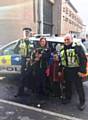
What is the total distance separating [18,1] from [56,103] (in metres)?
19.2

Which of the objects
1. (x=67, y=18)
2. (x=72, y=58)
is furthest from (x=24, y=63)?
(x=67, y=18)

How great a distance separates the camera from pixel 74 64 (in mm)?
8203

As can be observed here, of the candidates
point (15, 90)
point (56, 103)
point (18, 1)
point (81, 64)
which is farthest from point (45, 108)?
point (18, 1)

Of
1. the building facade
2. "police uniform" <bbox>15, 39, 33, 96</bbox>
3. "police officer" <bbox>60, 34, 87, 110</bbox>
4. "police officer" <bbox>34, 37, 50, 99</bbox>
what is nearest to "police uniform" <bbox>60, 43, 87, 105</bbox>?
"police officer" <bbox>60, 34, 87, 110</bbox>

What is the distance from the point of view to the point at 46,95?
9.55m

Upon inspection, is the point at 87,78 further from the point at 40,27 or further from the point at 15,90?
the point at 40,27

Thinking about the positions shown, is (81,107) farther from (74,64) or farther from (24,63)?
(24,63)

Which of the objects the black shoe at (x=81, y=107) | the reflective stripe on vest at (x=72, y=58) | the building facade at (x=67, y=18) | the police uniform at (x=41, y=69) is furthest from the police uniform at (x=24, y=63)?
the building facade at (x=67, y=18)

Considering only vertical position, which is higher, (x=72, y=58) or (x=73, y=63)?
(x=72, y=58)

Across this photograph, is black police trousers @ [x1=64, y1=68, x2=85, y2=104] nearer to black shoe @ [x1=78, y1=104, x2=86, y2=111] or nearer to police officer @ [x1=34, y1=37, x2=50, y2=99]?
black shoe @ [x1=78, y1=104, x2=86, y2=111]

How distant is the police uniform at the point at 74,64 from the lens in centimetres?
805

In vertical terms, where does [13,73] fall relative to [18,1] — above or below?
below

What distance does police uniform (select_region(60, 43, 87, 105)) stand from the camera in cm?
805

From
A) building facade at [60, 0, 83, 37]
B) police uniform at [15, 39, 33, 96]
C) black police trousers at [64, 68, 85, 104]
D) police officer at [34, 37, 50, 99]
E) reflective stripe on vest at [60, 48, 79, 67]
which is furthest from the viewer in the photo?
building facade at [60, 0, 83, 37]
